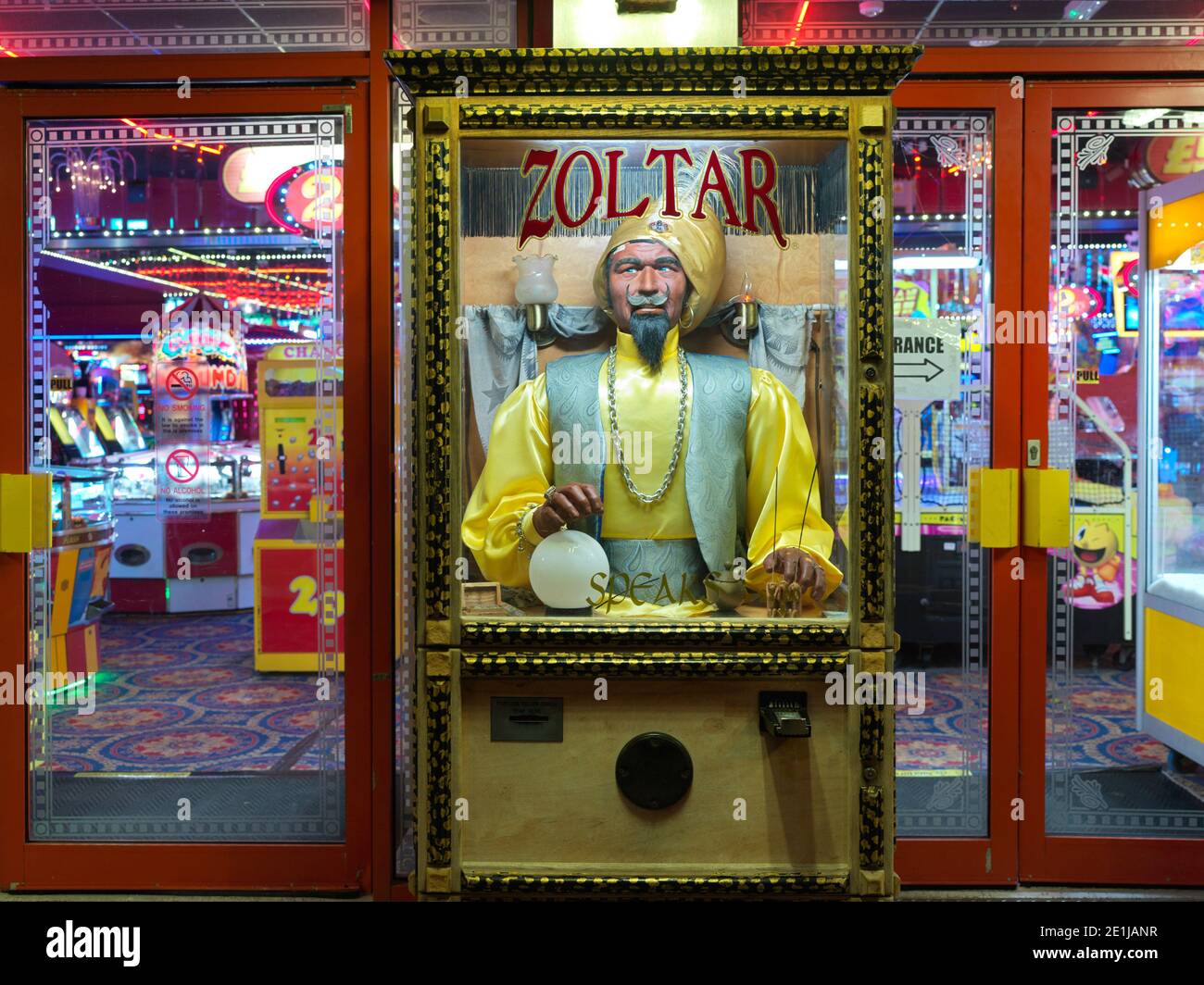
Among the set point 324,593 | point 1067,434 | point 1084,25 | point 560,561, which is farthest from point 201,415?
point 1084,25

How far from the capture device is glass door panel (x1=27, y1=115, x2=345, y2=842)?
2750 mm

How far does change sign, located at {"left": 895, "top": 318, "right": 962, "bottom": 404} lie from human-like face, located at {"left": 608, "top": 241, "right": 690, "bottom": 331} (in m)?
0.93

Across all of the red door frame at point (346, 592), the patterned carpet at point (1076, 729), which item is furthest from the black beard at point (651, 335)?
the patterned carpet at point (1076, 729)

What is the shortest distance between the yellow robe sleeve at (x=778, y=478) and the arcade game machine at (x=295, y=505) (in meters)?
1.26

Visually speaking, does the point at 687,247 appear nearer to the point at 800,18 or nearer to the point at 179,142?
the point at 800,18

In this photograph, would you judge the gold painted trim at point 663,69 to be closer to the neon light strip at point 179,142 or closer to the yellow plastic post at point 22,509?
the neon light strip at point 179,142

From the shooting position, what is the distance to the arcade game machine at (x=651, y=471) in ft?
6.26

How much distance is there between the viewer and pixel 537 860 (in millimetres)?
1984

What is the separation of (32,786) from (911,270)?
305 centimetres

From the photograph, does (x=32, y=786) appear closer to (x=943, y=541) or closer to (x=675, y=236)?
(x=675, y=236)

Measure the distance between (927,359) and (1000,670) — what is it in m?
0.93

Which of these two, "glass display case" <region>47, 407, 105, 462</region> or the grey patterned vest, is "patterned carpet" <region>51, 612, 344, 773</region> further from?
the grey patterned vest

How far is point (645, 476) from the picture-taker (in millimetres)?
2082

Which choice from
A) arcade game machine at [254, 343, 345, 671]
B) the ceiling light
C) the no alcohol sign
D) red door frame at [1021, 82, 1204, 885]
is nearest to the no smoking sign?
the no alcohol sign
